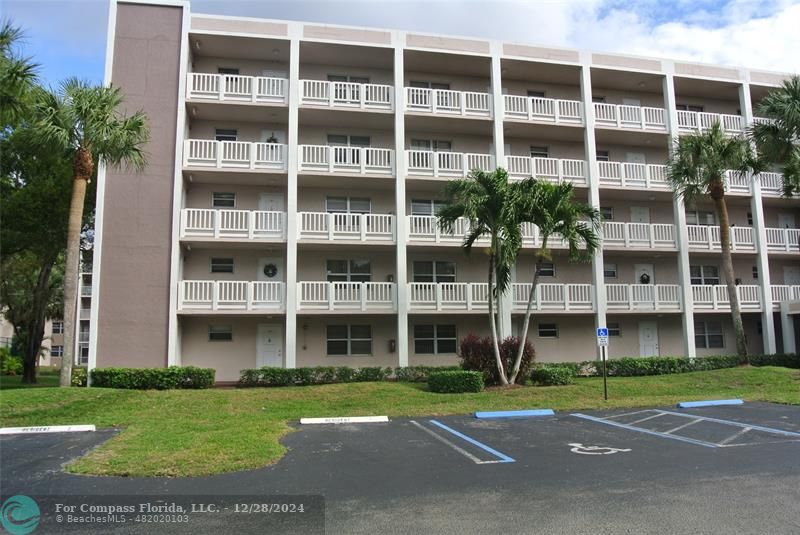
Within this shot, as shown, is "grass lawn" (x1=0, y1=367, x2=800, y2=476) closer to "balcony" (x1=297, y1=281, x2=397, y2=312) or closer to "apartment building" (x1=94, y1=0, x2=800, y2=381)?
"balcony" (x1=297, y1=281, x2=397, y2=312)

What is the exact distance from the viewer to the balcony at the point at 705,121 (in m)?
25.8

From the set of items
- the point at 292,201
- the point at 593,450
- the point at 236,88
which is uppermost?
the point at 236,88

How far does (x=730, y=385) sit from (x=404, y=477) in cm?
1581

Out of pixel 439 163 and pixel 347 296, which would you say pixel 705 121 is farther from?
pixel 347 296

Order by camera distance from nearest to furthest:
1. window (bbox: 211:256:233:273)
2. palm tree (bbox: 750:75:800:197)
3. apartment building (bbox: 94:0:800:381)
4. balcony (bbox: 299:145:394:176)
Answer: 1. apartment building (bbox: 94:0:800:381)
2. palm tree (bbox: 750:75:800:197)
3. balcony (bbox: 299:145:394:176)
4. window (bbox: 211:256:233:273)

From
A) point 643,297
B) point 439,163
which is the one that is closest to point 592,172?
point 643,297

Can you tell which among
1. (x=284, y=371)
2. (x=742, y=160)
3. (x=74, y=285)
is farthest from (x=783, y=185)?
(x=74, y=285)

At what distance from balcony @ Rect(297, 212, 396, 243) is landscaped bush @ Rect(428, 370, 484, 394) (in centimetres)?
645

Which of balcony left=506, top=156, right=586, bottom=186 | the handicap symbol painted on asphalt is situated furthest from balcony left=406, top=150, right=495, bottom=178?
the handicap symbol painted on asphalt

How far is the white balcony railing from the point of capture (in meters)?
24.6

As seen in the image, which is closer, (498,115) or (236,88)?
(236,88)

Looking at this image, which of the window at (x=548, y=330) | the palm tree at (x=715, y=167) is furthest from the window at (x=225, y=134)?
the palm tree at (x=715, y=167)

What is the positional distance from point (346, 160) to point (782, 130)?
16.6 metres

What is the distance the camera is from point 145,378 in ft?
61.7
